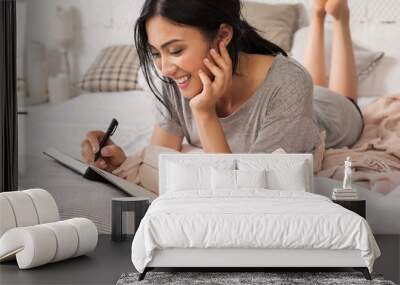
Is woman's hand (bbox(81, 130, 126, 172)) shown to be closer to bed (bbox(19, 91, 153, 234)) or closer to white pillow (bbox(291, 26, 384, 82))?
bed (bbox(19, 91, 153, 234))

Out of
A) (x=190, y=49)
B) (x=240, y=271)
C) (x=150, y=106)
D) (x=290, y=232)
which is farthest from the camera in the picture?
(x=150, y=106)

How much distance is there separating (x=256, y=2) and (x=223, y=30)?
508 millimetres

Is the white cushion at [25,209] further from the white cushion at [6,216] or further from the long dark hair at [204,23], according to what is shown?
the long dark hair at [204,23]

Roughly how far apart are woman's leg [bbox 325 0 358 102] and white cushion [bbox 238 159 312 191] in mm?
884

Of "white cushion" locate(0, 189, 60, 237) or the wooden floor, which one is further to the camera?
"white cushion" locate(0, 189, 60, 237)

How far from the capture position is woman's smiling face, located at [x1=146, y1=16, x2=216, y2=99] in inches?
250

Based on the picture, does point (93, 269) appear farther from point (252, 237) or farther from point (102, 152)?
point (102, 152)

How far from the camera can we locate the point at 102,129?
686cm

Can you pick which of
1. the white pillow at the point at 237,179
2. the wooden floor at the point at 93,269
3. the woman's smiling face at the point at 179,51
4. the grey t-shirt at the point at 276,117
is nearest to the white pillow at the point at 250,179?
the white pillow at the point at 237,179

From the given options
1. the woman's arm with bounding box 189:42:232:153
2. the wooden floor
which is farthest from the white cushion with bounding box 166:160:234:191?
the wooden floor

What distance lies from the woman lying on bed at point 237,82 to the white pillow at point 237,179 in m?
0.54

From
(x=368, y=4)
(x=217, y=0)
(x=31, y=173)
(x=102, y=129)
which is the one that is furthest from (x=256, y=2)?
(x=31, y=173)

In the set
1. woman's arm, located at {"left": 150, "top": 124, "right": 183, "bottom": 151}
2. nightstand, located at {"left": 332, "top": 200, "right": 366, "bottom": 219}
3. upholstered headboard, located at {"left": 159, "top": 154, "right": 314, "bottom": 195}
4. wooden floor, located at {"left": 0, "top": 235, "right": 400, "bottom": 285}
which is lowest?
wooden floor, located at {"left": 0, "top": 235, "right": 400, "bottom": 285}

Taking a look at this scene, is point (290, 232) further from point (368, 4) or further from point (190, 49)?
point (368, 4)
